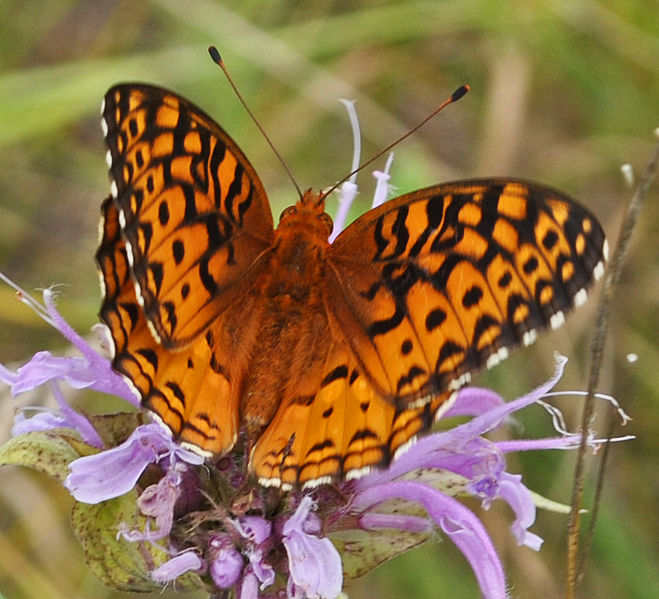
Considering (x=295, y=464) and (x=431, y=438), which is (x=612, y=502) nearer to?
(x=431, y=438)

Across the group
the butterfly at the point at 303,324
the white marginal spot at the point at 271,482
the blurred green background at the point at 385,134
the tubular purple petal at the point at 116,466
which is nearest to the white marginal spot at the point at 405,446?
the butterfly at the point at 303,324

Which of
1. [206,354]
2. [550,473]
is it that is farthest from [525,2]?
[206,354]

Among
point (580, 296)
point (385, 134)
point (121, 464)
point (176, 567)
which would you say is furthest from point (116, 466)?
point (385, 134)

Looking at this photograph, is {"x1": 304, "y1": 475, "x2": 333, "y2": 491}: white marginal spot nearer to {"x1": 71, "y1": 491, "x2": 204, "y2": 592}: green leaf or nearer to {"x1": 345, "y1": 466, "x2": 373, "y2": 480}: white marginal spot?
{"x1": 345, "y1": 466, "x2": 373, "y2": 480}: white marginal spot

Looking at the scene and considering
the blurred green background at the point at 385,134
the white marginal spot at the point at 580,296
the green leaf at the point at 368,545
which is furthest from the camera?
the blurred green background at the point at 385,134

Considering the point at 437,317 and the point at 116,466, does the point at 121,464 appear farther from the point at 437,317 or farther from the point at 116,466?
the point at 437,317

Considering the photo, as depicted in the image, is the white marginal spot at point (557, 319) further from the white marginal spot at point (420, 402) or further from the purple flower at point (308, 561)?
the purple flower at point (308, 561)

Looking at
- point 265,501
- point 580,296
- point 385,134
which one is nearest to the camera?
point 580,296

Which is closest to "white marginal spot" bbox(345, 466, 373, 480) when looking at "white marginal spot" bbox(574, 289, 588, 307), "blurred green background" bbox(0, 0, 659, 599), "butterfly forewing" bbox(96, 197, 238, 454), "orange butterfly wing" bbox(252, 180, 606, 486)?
"orange butterfly wing" bbox(252, 180, 606, 486)
